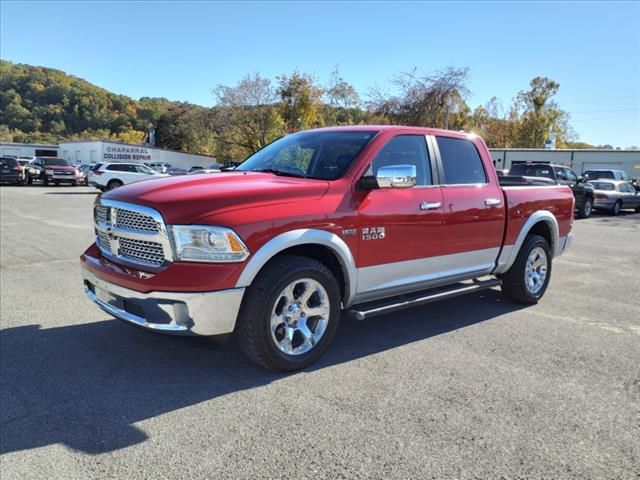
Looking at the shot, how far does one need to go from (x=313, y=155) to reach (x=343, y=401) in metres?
2.30

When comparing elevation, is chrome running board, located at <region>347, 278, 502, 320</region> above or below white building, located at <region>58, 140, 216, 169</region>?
below

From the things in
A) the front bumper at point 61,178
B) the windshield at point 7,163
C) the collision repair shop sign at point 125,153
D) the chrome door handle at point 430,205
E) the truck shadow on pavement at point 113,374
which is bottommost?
the truck shadow on pavement at point 113,374

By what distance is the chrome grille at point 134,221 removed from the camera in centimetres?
346

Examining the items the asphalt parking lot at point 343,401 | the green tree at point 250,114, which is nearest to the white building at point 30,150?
the green tree at point 250,114

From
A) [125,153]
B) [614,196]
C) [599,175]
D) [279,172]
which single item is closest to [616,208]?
[614,196]

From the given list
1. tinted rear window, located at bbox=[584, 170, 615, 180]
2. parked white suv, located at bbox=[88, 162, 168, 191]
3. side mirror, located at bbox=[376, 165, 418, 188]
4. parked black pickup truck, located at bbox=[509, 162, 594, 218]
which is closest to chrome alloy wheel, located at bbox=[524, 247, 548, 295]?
side mirror, located at bbox=[376, 165, 418, 188]

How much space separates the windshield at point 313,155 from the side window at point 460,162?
36.7 inches

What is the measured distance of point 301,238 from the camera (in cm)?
365

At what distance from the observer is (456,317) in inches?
212

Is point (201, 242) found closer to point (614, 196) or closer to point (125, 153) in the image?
point (614, 196)

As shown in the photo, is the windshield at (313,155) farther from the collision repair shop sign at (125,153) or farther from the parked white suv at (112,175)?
the collision repair shop sign at (125,153)

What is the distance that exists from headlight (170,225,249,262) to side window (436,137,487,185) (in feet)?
8.13

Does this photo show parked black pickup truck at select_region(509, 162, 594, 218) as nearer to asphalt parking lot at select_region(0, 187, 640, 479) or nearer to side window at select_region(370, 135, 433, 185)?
asphalt parking lot at select_region(0, 187, 640, 479)

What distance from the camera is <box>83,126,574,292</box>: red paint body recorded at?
11.0 ft
